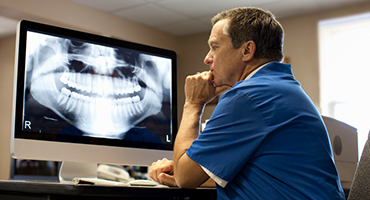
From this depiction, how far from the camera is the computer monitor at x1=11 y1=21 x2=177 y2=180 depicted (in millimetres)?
1306

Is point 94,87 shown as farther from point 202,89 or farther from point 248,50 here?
point 248,50

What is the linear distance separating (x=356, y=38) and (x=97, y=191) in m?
3.87

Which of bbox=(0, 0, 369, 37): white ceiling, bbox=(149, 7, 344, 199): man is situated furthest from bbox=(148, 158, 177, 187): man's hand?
bbox=(0, 0, 369, 37): white ceiling

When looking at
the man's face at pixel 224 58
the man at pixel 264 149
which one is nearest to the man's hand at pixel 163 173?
the man at pixel 264 149

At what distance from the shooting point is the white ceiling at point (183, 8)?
414 centimetres

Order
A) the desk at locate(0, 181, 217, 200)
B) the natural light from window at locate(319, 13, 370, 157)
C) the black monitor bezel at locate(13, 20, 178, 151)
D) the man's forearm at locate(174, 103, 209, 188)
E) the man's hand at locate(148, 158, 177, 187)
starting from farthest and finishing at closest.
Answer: the natural light from window at locate(319, 13, 370, 157) → the black monitor bezel at locate(13, 20, 178, 151) → the man's hand at locate(148, 158, 177, 187) → the man's forearm at locate(174, 103, 209, 188) → the desk at locate(0, 181, 217, 200)

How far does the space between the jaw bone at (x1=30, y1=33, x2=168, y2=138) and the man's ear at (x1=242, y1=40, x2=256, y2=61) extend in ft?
1.64

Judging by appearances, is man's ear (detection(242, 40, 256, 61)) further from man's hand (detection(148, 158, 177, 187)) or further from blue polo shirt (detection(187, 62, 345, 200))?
man's hand (detection(148, 158, 177, 187))

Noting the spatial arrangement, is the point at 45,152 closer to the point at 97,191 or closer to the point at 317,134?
the point at 97,191

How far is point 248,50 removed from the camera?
1.21 m

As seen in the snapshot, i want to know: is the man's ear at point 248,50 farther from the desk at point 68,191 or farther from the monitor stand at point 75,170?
the monitor stand at point 75,170

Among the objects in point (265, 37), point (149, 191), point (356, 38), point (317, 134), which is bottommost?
point (149, 191)

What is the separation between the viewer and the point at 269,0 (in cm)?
403

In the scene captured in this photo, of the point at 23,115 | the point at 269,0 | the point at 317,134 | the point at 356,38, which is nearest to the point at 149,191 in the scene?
the point at 317,134
